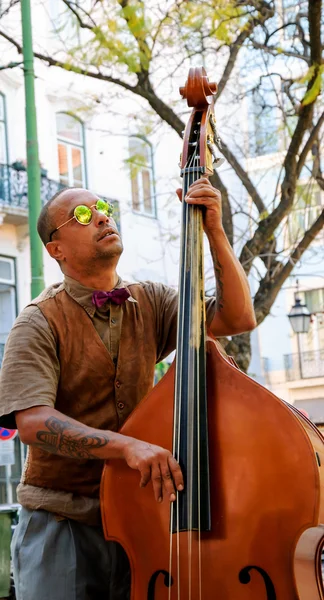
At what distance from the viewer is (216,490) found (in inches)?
104

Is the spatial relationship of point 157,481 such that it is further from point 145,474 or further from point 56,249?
point 56,249

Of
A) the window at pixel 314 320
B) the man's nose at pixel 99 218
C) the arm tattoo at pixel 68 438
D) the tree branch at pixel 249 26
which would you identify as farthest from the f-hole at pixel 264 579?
the window at pixel 314 320

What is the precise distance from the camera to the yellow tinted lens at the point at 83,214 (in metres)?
3.07

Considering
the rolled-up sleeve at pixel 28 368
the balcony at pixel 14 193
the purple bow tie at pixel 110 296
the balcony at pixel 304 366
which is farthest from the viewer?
the balcony at pixel 304 366

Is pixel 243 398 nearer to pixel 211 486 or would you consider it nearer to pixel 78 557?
pixel 211 486

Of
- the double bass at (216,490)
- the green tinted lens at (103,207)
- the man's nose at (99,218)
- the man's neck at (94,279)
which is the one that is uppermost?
the green tinted lens at (103,207)

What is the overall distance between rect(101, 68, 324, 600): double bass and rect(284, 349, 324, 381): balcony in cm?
2473

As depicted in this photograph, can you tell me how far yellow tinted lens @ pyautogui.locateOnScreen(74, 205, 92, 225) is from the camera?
121 inches

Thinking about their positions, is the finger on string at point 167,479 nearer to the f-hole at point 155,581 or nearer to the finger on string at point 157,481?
the finger on string at point 157,481

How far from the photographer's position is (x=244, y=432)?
2.67m

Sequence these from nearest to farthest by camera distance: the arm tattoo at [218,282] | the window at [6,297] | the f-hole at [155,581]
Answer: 1. the f-hole at [155,581]
2. the arm tattoo at [218,282]
3. the window at [6,297]

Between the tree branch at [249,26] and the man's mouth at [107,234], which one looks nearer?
the man's mouth at [107,234]

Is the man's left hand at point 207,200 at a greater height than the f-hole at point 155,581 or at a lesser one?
greater

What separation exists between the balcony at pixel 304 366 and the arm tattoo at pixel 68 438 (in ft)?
81.4
